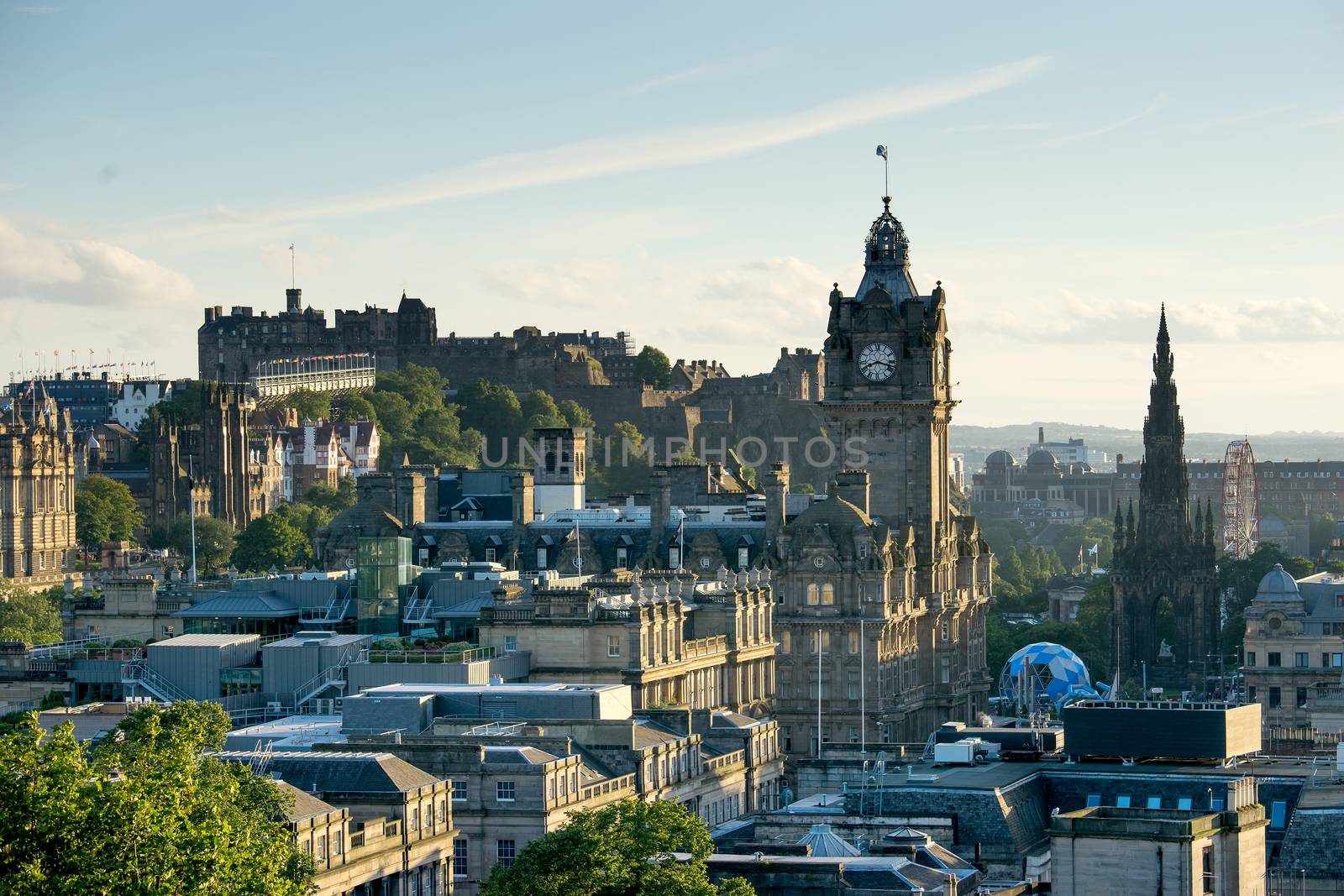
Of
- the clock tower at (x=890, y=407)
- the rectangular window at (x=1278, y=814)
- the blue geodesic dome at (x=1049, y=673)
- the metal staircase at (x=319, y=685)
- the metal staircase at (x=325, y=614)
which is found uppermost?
the clock tower at (x=890, y=407)

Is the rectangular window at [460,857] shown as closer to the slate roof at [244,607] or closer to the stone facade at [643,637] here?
the stone facade at [643,637]

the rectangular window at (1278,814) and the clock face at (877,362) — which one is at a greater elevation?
the clock face at (877,362)

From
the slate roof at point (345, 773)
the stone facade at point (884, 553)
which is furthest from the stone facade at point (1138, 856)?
the stone facade at point (884, 553)

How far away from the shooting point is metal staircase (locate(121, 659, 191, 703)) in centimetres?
12638

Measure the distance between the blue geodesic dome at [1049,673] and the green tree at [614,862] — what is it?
7484 centimetres

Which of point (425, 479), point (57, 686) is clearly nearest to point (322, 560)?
point (425, 479)

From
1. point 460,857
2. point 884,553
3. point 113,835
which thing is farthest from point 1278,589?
point 113,835

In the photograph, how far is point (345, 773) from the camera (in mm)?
95375

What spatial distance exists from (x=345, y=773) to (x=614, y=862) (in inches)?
425

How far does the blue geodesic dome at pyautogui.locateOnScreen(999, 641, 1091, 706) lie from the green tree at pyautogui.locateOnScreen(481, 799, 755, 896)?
7484 cm

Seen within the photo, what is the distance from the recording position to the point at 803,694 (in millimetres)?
151500

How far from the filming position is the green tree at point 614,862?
86375mm

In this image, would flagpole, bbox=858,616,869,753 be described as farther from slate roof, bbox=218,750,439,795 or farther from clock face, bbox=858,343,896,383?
slate roof, bbox=218,750,439,795

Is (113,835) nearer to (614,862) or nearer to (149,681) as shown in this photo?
(614,862)
